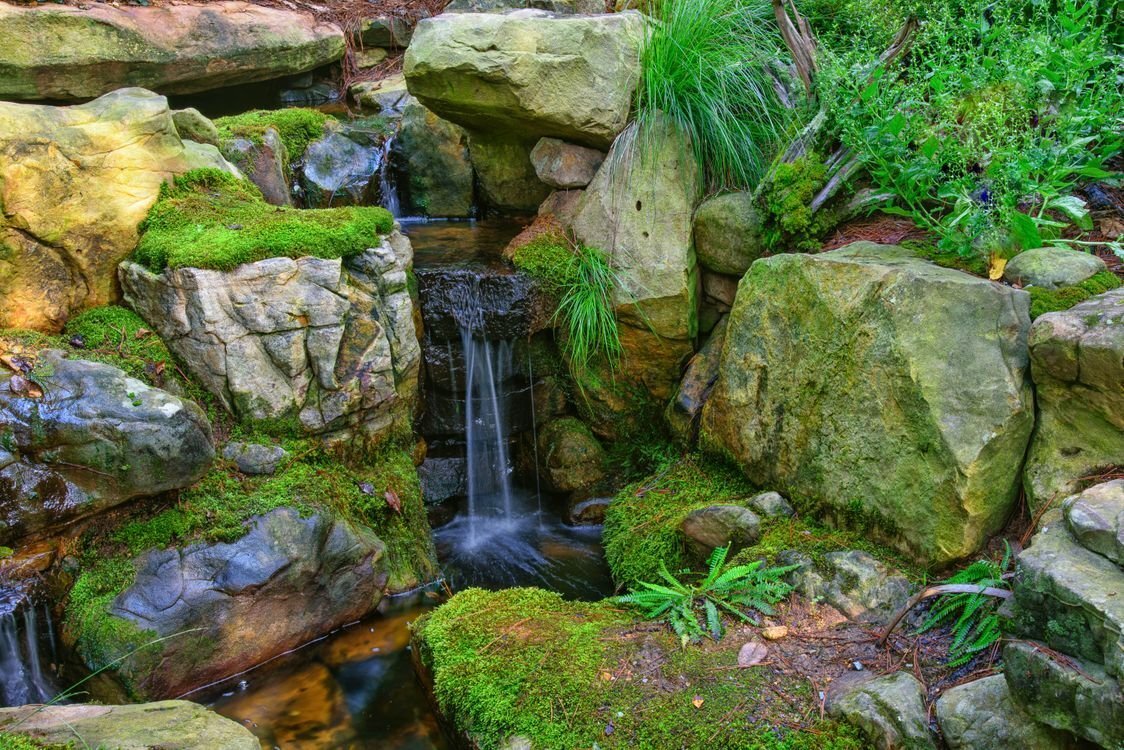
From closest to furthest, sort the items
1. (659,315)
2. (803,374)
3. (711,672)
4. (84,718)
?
(84,718), (711,672), (803,374), (659,315)

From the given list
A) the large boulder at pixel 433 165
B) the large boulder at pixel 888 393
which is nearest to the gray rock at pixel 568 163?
the large boulder at pixel 433 165

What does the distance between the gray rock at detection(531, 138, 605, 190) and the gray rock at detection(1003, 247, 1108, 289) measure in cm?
313

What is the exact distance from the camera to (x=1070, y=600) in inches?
101

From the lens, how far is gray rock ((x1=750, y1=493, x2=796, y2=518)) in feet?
13.9

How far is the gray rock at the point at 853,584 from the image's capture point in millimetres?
3512

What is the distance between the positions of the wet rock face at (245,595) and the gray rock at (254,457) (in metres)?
0.31

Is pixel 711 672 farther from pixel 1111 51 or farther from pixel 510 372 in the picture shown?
pixel 1111 51

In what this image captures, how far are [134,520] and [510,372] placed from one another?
2.70 meters

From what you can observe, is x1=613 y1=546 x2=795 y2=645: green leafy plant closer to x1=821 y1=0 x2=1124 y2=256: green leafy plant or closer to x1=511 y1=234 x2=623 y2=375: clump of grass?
x1=821 y1=0 x2=1124 y2=256: green leafy plant

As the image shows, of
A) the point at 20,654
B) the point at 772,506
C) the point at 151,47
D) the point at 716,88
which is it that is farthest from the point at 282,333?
the point at 151,47

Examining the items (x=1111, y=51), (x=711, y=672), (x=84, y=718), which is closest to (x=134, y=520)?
(x=84, y=718)

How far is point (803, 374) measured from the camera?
4238 mm

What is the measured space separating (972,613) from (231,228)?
4188mm

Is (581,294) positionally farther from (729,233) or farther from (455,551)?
(455,551)
